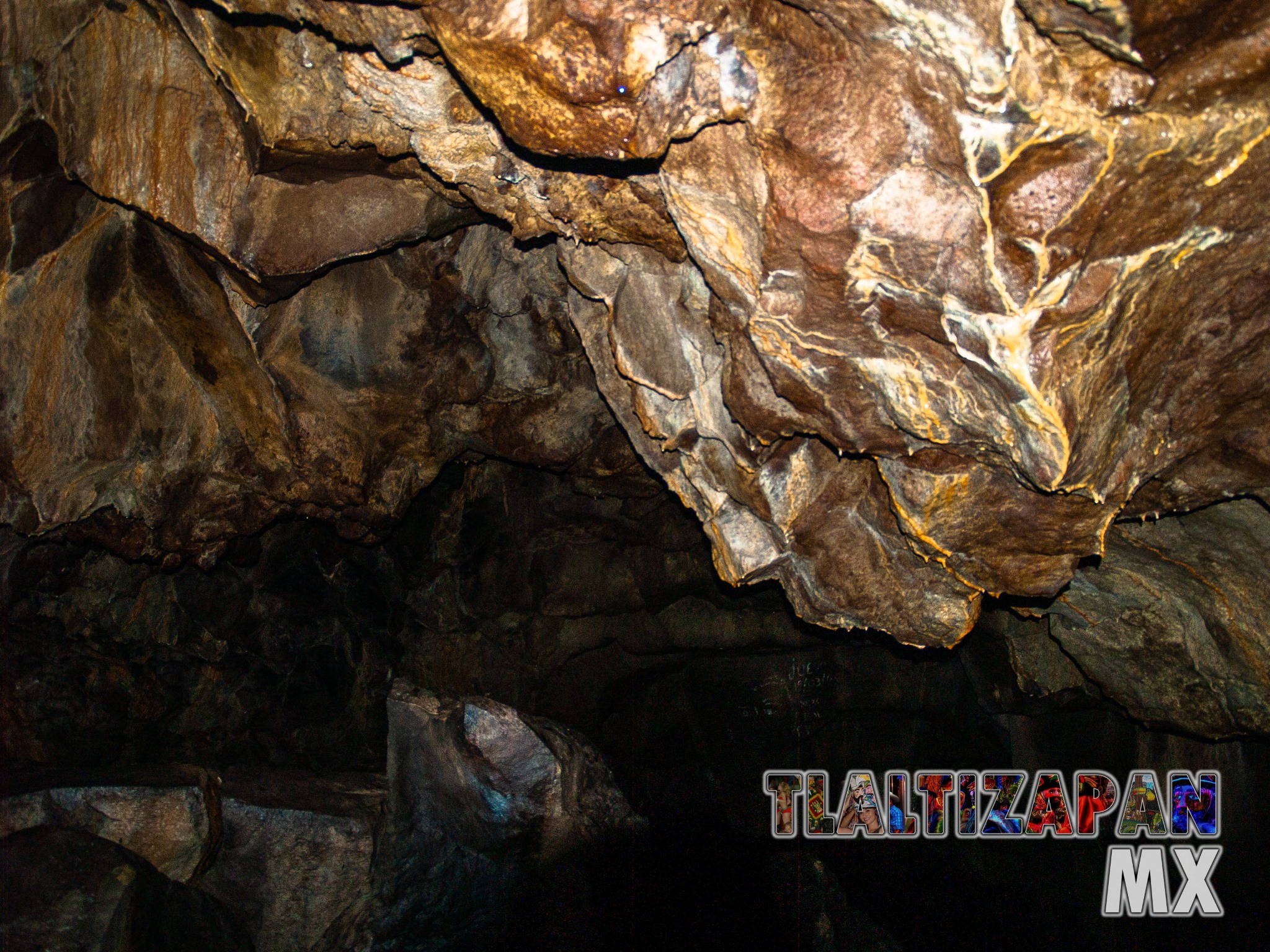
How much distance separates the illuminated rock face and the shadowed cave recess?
0.02m

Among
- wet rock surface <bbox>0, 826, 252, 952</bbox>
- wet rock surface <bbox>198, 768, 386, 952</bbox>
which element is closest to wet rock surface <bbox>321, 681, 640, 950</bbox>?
wet rock surface <bbox>198, 768, 386, 952</bbox>

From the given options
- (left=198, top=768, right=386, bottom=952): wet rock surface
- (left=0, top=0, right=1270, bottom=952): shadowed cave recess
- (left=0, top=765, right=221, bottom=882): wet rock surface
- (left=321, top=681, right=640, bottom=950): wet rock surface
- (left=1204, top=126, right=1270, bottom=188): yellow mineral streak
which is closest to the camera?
(left=1204, top=126, right=1270, bottom=188): yellow mineral streak

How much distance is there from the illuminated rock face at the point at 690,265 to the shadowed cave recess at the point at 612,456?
0.7 inches

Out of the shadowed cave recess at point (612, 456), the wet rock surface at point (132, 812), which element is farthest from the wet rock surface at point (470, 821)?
the wet rock surface at point (132, 812)

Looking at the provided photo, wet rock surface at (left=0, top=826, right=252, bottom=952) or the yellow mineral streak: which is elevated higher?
the yellow mineral streak

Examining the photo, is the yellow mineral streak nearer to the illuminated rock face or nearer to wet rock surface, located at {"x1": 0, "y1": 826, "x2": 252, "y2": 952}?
the illuminated rock face

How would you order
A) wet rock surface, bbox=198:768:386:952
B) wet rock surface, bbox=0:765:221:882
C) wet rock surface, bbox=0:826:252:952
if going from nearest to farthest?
1. wet rock surface, bbox=0:826:252:952
2. wet rock surface, bbox=0:765:221:882
3. wet rock surface, bbox=198:768:386:952

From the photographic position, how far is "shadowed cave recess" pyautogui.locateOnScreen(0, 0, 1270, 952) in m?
2.33

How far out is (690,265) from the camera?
354cm

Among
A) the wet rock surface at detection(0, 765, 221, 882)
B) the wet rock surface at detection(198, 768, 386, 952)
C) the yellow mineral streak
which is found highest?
the yellow mineral streak

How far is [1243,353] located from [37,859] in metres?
5.68

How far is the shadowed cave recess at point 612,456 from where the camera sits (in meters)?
2.33

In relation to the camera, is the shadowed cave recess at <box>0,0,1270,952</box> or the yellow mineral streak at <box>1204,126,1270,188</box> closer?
the yellow mineral streak at <box>1204,126,1270,188</box>

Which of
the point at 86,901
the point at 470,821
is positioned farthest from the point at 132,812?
the point at 470,821
